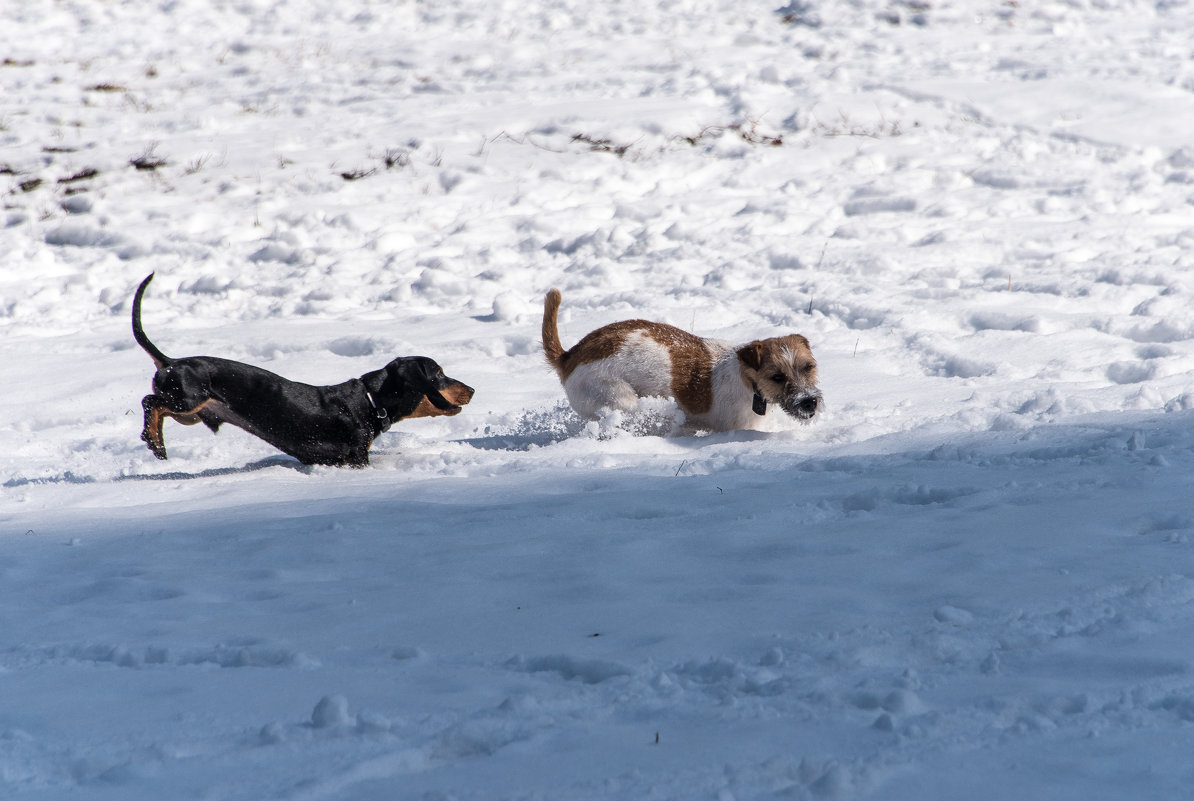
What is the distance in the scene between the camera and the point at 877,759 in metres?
1.73

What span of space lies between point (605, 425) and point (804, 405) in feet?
3.14

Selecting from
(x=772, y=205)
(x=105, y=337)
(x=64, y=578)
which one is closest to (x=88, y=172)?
(x=105, y=337)

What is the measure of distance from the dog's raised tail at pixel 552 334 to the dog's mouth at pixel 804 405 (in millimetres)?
1333

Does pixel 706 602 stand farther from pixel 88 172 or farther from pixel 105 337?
pixel 88 172

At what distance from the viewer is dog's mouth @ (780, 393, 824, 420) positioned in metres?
4.60

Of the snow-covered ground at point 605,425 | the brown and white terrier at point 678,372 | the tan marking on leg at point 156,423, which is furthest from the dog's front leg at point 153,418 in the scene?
the brown and white terrier at point 678,372

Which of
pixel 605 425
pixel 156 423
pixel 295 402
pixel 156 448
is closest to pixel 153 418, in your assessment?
pixel 156 423

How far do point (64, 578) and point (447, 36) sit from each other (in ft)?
37.8

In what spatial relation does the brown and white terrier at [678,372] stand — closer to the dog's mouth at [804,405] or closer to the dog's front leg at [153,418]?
the dog's mouth at [804,405]

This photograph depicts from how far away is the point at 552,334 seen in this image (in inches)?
215

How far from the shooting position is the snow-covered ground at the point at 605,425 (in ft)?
6.26

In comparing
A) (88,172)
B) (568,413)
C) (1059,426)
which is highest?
(88,172)

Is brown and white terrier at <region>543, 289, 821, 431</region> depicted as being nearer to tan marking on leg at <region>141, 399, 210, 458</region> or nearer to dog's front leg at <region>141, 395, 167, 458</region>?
tan marking on leg at <region>141, 399, 210, 458</region>

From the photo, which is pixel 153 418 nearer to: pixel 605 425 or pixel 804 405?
pixel 605 425
